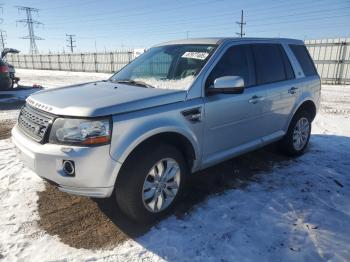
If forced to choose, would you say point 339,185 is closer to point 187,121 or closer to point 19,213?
point 187,121

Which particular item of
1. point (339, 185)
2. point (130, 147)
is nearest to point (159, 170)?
point (130, 147)

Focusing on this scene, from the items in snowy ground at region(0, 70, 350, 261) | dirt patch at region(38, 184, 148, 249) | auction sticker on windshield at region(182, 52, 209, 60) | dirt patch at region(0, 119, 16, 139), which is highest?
auction sticker on windshield at region(182, 52, 209, 60)

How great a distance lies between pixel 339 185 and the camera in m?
3.95

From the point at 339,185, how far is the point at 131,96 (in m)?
3.05

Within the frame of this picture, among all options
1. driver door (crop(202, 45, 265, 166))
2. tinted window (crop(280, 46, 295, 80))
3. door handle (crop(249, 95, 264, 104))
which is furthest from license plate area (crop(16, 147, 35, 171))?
tinted window (crop(280, 46, 295, 80))

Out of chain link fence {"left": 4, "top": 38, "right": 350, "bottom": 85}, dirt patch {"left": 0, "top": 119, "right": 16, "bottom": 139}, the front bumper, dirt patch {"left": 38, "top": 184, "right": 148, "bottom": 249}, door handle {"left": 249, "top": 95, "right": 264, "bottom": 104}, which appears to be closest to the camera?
the front bumper

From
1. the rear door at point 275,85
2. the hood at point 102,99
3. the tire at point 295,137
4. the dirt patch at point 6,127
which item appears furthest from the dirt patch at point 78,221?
the dirt patch at point 6,127

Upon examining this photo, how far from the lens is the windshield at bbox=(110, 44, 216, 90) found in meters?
3.33

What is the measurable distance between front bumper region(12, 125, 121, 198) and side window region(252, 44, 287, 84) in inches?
97.5

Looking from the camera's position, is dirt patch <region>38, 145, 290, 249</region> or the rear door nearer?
dirt patch <region>38, 145, 290, 249</region>

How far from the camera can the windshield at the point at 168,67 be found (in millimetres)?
3327

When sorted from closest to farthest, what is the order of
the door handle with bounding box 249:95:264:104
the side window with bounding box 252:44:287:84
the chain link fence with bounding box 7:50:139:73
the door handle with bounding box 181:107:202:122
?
1. the door handle with bounding box 181:107:202:122
2. the door handle with bounding box 249:95:264:104
3. the side window with bounding box 252:44:287:84
4. the chain link fence with bounding box 7:50:139:73

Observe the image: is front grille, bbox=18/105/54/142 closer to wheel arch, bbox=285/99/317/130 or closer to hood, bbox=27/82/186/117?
hood, bbox=27/82/186/117

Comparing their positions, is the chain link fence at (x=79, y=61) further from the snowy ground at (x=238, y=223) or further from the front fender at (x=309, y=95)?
the snowy ground at (x=238, y=223)
